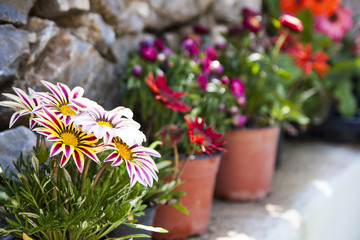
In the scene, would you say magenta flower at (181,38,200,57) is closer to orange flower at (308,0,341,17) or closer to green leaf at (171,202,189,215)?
green leaf at (171,202,189,215)

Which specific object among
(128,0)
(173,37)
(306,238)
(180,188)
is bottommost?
(306,238)

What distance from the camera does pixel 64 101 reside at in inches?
35.4

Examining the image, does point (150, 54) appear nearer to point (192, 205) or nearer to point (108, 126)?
point (192, 205)

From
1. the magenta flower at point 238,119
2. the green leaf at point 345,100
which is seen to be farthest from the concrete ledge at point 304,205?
the magenta flower at point 238,119

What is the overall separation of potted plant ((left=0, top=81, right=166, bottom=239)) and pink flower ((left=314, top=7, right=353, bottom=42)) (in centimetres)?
206

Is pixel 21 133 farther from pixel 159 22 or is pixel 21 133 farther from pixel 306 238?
pixel 306 238

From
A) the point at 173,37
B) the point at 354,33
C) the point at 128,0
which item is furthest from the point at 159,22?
the point at 354,33

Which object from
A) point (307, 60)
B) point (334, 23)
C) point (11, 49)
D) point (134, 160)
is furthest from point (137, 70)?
point (334, 23)

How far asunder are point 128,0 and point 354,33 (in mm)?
2126

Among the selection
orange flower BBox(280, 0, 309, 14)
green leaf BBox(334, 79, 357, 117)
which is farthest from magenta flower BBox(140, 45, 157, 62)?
green leaf BBox(334, 79, 357, 117)

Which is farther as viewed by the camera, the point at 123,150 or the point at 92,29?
the point at 92,29

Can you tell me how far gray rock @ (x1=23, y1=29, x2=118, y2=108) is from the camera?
1.23m

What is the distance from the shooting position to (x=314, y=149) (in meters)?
2.75

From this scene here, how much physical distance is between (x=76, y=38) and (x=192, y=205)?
706 millimetres
